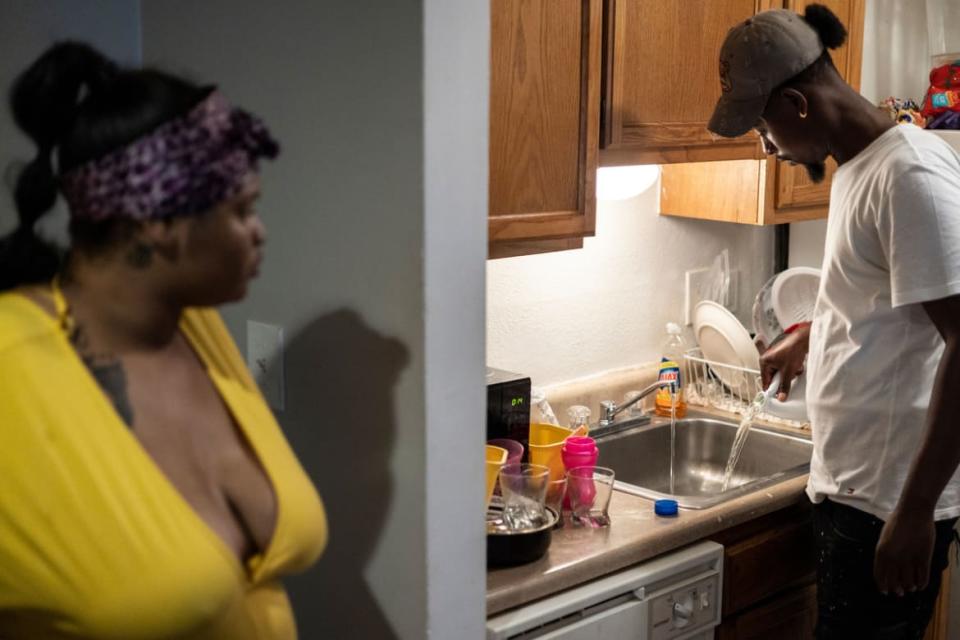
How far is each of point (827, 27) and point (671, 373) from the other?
1.00m

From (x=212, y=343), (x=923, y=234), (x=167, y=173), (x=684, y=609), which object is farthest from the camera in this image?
(x=684, y=609)

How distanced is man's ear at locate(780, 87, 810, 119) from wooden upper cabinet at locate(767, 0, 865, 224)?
0.55 m

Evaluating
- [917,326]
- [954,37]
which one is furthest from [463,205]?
[954,37]

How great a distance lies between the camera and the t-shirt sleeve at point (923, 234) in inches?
66.4

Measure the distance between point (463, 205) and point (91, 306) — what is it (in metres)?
0.55

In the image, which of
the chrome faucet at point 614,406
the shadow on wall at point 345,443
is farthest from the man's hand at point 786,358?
the shadow on wall at point 345,443

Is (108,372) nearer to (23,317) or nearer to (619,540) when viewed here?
(23,317)

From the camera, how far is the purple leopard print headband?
0.86m

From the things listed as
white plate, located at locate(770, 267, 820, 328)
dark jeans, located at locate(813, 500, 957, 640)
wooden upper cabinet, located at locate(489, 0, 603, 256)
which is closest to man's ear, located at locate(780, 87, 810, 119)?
wooden upper cabinet, located at locate(489, 0, 603, 256)

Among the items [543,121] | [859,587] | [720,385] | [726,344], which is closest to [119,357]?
[543,121]

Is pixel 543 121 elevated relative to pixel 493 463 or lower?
elevated

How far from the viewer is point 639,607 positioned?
1.86 meters

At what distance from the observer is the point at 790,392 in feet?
7.92

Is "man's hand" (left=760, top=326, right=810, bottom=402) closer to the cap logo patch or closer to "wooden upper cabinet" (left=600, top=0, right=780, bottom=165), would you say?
"wooden upper cabinet" (left=600, top=0, right=780, bottom=165)
